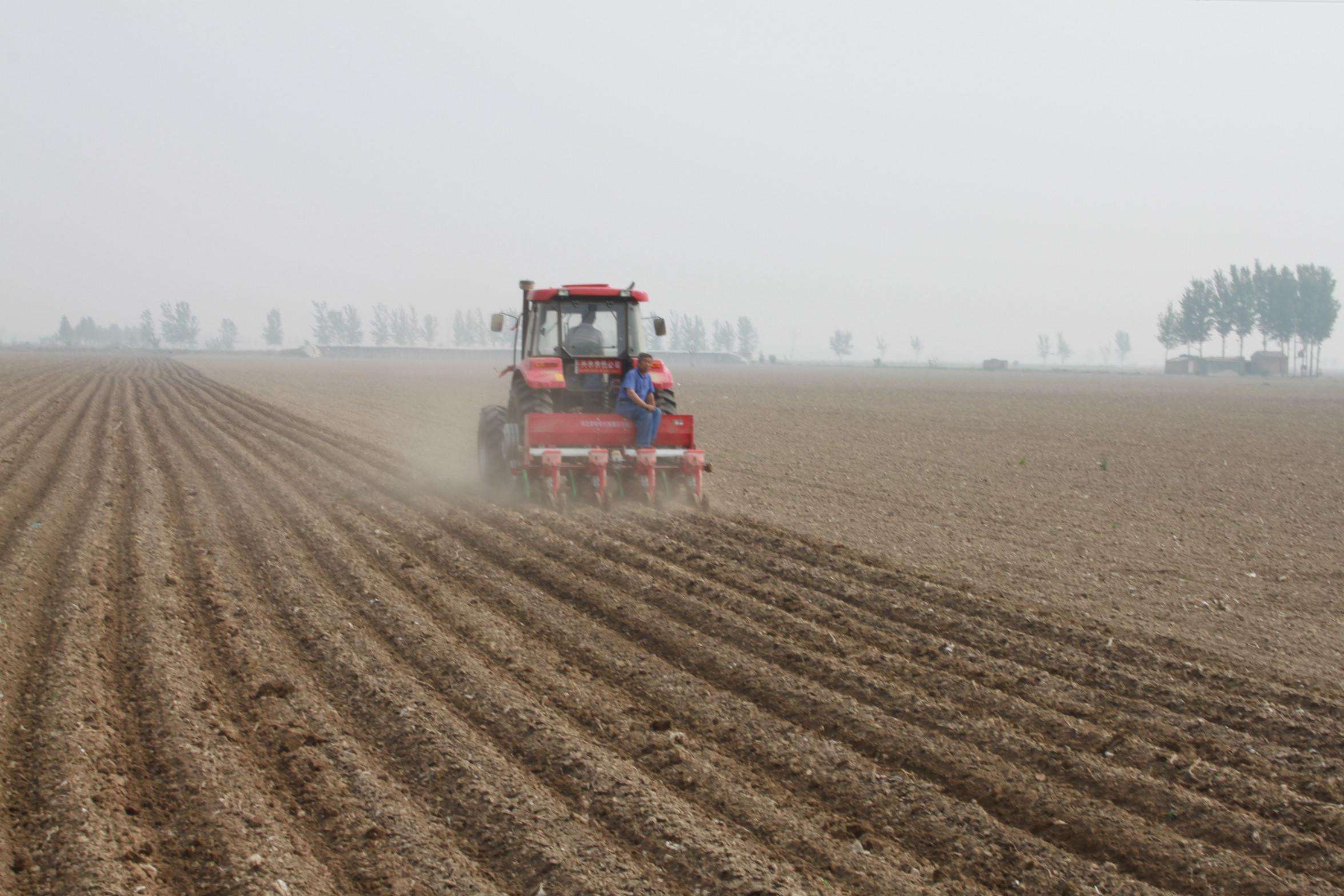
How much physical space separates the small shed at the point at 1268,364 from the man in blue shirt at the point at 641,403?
94564 millimetres

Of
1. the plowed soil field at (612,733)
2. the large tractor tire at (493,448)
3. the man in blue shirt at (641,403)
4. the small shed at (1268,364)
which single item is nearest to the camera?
the plowed soil field at (612,733)

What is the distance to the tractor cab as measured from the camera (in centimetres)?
1123

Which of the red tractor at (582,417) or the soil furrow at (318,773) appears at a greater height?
the red tractor at (582,417)

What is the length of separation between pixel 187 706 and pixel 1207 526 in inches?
378

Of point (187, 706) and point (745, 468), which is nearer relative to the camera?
point (187, 706)

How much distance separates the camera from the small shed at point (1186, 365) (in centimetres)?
9069

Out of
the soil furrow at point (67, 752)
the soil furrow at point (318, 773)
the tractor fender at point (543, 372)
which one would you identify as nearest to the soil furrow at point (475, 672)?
the soil furrow at point (318, 773)

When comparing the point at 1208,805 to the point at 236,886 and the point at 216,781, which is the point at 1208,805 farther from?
the point at 216,781

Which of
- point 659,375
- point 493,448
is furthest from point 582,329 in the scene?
point 493,448

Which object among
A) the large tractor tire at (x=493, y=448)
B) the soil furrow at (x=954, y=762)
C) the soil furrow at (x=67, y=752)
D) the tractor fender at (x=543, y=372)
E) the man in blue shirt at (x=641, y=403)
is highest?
the tractor fender at (x=543, y=372)

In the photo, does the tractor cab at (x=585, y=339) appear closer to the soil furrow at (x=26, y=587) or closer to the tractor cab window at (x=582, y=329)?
the tractor cab window at (x=582, y=329)

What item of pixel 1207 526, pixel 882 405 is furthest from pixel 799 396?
pixel 1207 526

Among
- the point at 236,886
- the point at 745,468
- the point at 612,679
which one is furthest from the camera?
the point at 745,468

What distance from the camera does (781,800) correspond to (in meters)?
4.06
